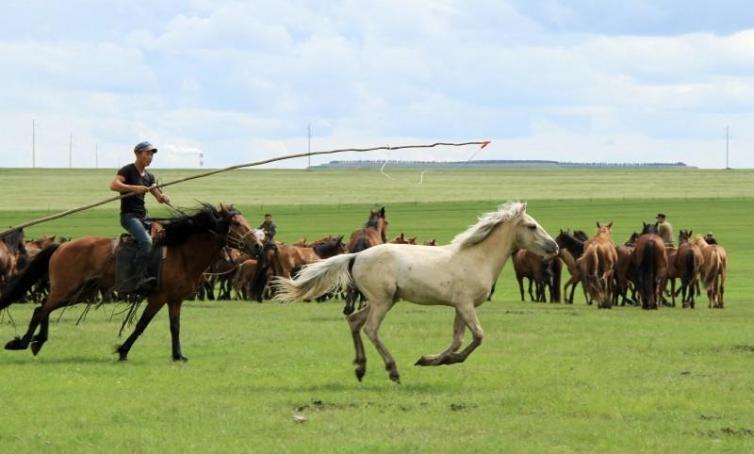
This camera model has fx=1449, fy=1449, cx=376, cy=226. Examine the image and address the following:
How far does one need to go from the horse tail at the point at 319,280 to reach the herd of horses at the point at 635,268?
1485 centimetres

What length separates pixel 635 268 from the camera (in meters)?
30.4

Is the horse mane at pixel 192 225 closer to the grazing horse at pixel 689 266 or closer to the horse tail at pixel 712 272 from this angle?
the horse tail at pixel 712 272

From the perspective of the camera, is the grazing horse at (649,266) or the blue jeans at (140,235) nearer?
the blue jeans at (140,235)

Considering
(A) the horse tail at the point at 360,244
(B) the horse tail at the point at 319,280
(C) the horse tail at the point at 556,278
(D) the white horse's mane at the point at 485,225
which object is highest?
(D) the white horse's mane at the point at 485,225

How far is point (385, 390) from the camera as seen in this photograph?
13.6m

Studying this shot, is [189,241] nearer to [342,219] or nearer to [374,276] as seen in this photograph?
[374,276]

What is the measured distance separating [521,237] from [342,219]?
63170mm

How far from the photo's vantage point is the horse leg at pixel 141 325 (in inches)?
648

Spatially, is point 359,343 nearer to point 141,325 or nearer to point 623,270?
point 141,325

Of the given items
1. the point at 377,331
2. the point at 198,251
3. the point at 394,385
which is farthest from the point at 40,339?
the point at 394,385

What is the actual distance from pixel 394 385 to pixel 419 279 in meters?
1.10

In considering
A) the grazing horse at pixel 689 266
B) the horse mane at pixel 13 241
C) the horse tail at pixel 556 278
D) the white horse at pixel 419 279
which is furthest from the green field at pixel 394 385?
the horse tail at pixel 556 278

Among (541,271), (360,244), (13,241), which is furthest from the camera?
(541,271)

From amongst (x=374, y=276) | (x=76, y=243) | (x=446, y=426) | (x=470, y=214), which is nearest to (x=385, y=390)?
(x=374, y=276)
